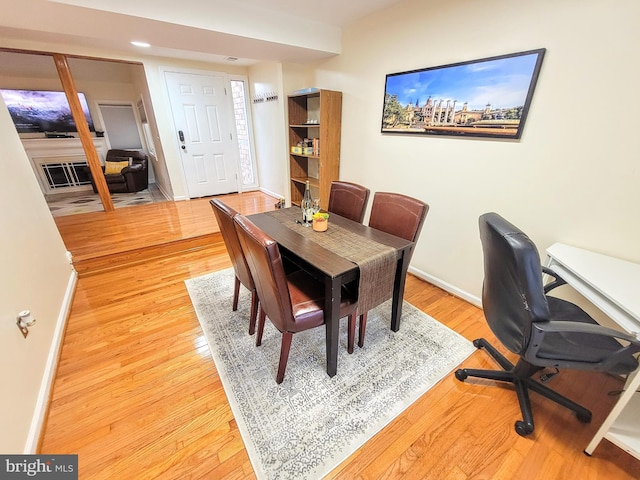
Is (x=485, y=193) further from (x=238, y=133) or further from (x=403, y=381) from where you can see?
(x=238, y=133)

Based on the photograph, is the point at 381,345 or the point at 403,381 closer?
the point at 403,381

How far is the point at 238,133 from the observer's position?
511cm

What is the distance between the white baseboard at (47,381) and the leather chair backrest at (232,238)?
A: 1.16 meters

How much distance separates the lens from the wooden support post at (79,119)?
3321mm

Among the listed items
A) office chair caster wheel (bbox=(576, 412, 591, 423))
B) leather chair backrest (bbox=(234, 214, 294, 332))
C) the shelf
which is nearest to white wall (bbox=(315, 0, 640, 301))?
office chair caster wheel (bbox=(576, 412, 591, 423))

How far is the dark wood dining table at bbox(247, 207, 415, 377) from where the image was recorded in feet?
4.33

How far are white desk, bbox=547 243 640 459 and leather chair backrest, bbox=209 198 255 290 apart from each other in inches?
69.3

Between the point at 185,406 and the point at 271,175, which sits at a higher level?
the point at 271,175

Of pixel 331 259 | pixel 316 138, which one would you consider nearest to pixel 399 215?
pixel 331 259

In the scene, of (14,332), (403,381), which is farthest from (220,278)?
(403,381)

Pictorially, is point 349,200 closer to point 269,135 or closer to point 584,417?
point 584,417

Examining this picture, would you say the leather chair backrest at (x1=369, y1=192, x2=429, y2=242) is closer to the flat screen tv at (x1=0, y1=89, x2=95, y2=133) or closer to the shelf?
the shelf

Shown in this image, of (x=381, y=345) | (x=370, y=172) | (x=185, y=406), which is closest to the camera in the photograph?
(x=185, y=406)

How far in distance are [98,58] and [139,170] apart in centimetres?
223
